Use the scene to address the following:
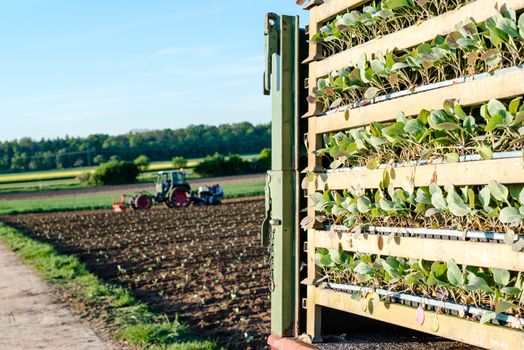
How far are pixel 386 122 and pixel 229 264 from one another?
9.65m

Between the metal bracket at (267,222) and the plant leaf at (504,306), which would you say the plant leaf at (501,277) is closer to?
the plant leaf at (504,306)

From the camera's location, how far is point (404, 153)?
2.71 metres

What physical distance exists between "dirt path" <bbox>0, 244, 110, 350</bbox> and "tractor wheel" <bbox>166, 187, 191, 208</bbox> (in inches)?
650

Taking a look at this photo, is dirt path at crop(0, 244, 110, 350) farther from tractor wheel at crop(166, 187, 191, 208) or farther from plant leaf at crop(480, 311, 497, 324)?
tractor wheel at crop(166, 187, 191, 208)

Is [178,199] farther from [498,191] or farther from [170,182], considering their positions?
[498,191]

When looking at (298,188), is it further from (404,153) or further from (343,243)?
(404,153)

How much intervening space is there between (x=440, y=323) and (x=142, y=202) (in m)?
26.6

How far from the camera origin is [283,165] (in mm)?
3254

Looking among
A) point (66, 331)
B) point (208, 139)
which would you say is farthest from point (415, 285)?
point (208, 139)

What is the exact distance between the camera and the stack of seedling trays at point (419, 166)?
226cm

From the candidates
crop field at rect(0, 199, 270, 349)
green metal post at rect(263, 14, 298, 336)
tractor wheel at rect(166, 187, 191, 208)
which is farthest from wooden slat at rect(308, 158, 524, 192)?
tractor wheel at rect(166, 187, 191, 208)

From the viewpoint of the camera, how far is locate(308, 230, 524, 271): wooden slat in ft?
7.40

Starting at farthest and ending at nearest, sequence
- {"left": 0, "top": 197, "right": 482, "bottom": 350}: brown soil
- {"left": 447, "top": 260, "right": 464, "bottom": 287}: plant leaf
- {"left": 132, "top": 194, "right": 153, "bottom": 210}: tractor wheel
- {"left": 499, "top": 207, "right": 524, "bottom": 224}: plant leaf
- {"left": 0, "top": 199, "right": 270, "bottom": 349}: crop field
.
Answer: {"left": 132, "top": 194, "right": 153, "bottom": 210}: tractor wheel, {"left": 0, "top": 199, "right": 270, "bottom": 349}: crop field, {"left": 0, "top": 197, "right": 482, "bottom": 350}: brown soil, {"left": 447, "top": 260, "right": 464, "bottom": 287}: plant leaf, {"left": 499, "top": 207, "right": 524, "bottom": 224}: plant leaf

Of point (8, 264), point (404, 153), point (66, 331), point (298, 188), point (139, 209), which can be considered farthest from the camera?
point (139, 209)
